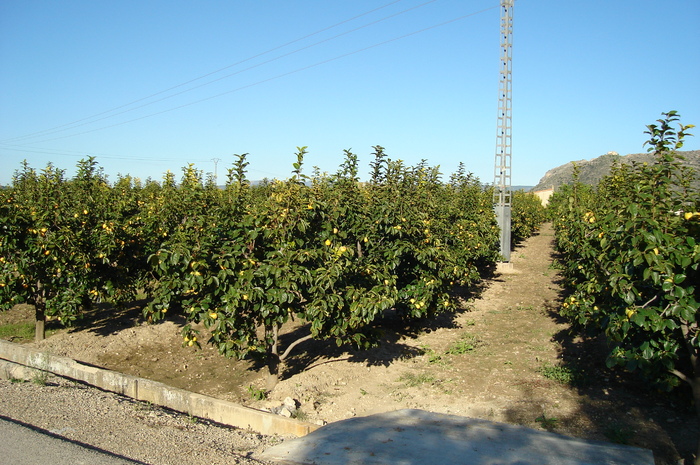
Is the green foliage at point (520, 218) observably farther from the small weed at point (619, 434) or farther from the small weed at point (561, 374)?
the small weed at point (619, 434)

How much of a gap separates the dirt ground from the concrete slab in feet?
2.20

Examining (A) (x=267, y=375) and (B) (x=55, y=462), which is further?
(A) (x=267, y=375)

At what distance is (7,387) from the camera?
20.5 feet

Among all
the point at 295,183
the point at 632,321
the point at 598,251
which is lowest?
the point at 632,321

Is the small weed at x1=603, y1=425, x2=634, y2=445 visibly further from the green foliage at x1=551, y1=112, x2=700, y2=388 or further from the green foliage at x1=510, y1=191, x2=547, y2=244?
the green foliage at x1=510, y1=191, x2=547, y2=244

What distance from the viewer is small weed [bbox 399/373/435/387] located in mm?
7281

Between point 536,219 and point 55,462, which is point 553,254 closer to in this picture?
point 536,219

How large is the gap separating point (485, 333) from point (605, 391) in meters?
3.42

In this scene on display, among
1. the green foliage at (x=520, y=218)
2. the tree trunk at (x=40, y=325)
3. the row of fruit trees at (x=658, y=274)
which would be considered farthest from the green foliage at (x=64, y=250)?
the green foliage at (x=520, y=218)

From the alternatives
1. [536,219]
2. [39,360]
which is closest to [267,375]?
[39,360]

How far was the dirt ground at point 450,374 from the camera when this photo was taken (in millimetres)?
5867

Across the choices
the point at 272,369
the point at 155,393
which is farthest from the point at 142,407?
the point at 272,369

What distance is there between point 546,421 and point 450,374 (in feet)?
6.44

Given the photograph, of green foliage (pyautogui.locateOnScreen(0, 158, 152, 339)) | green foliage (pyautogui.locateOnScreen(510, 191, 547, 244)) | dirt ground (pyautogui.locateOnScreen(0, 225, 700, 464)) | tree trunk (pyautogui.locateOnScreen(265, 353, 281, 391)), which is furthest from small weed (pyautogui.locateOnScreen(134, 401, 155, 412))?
green foliage (pyautogui.locateOnScreen(510, 191, 547, 244))
